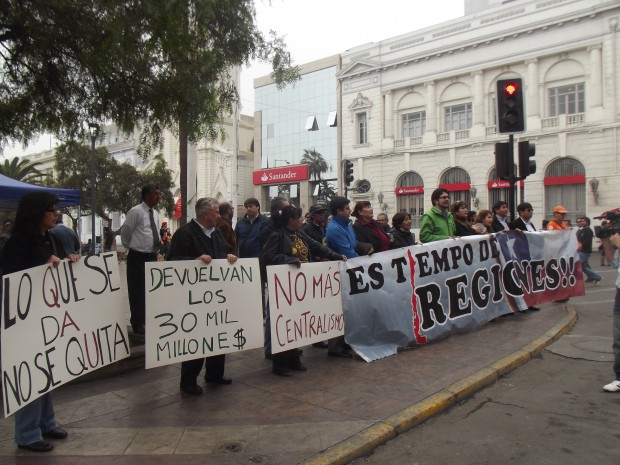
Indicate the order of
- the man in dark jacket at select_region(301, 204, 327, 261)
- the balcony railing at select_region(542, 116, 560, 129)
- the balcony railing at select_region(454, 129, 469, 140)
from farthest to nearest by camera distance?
the balcony railing at select_region(454, 129, 469, 140) → the balcony railing at select_region(542, 116, 560, 129) → the man in dark jacket at select_region(301, 204, 327, 261)

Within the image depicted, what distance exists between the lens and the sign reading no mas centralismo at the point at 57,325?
331 centimetres

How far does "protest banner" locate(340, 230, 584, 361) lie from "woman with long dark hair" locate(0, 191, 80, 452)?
3.15 m

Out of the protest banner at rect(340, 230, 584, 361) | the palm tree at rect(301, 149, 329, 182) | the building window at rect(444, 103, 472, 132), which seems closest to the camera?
the protest banner at rect(340, 230, 584, 361)

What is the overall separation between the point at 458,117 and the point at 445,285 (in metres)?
30.4

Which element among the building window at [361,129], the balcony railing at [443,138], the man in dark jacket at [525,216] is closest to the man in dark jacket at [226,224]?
the man in dark jacket at [525,216]

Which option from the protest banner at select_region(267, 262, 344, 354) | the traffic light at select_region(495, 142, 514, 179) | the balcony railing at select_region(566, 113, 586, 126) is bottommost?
the protest banner at select_region(267, 262, 344, 354)

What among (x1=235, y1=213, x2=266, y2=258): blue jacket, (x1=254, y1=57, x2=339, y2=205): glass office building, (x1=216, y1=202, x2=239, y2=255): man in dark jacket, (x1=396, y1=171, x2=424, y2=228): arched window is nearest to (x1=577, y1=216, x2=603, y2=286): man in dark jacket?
(x1=235, y1=213, x2=266, y2=258): blue jacket

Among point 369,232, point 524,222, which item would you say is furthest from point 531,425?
point 524,222

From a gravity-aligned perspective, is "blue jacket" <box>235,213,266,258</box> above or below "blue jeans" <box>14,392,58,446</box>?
above

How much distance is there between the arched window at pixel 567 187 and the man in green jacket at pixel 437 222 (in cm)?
2510

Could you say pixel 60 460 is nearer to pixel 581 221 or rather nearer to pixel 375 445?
pixel 375 445

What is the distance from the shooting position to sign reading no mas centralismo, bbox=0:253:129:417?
3.31 m

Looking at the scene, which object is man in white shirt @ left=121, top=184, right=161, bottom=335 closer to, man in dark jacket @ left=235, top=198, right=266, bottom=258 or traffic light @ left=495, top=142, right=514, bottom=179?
man in dark jacket @ left=235, top=198, right=266, bottom=258

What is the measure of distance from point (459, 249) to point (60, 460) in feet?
17.4
